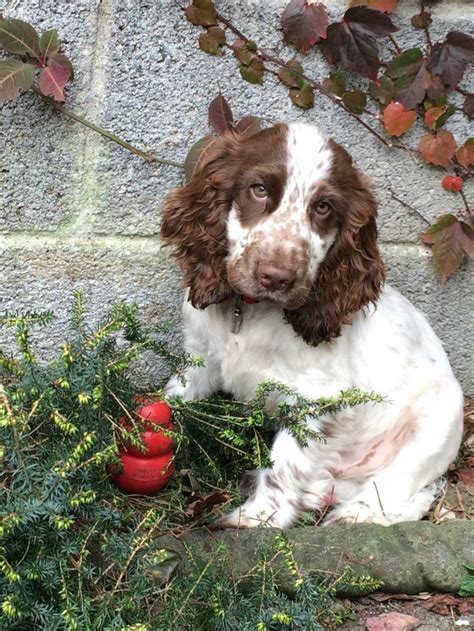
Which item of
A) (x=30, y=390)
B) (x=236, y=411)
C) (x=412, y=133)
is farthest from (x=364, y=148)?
(x=30, y=390)

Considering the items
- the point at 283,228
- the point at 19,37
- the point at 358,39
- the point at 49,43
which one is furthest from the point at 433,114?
the point at 19,37

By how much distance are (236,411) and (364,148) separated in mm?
1318

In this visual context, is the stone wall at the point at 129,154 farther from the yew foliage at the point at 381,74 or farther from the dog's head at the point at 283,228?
the dog's head at the point at 283,228

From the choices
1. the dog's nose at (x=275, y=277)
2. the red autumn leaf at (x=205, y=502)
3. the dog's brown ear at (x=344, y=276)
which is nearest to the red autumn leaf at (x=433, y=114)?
the dog's brown ear at (x=344, y=276)

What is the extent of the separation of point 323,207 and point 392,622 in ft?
4.40

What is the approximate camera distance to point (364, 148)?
3.51 m

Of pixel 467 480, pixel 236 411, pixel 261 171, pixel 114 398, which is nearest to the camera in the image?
pixel 114 398

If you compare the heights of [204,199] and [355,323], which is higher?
[204,199]

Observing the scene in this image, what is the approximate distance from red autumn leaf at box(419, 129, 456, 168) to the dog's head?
60 cm

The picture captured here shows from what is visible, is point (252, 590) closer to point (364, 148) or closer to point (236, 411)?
point (236, 411)

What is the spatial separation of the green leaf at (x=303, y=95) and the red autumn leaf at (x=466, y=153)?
681 millimetres

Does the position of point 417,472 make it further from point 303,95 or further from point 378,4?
point 378,4

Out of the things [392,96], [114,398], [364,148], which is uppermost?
[392,96]

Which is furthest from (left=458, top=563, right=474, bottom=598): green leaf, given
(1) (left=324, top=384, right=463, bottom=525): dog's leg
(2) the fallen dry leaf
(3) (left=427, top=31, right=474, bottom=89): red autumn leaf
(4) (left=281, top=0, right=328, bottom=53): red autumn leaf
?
Answer: (4) (left=281, top=0, right=328, bottom=53): red autumn leaf
